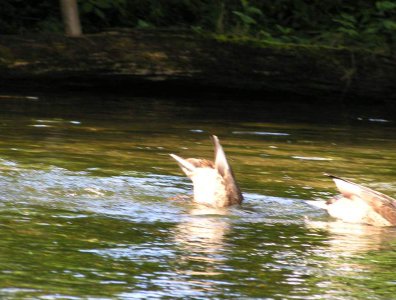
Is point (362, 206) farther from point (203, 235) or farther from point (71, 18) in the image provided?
point (71, 18)

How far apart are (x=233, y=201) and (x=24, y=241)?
238cm

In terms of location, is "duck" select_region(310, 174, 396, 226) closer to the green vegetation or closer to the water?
the water

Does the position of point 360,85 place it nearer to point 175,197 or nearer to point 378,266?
point 175,197

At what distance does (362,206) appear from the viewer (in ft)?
30.4

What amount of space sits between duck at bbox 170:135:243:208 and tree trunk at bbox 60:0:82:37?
9809 mm

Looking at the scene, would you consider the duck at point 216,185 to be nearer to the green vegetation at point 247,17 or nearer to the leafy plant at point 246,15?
the leafy plant at point 246,15

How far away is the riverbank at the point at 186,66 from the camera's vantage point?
18.2m

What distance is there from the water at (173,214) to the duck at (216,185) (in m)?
0.12

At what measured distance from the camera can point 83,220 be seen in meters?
8.74

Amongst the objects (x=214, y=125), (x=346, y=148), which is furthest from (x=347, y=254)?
(x=214, y=125)

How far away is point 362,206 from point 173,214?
1.55 m

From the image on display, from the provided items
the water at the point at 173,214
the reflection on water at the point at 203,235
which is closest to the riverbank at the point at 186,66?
the water at the point at 173,214

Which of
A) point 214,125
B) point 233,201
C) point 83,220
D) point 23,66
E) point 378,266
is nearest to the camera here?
point 378,266

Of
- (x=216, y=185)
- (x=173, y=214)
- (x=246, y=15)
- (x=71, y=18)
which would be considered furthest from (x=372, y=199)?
(x=246, y=15)
